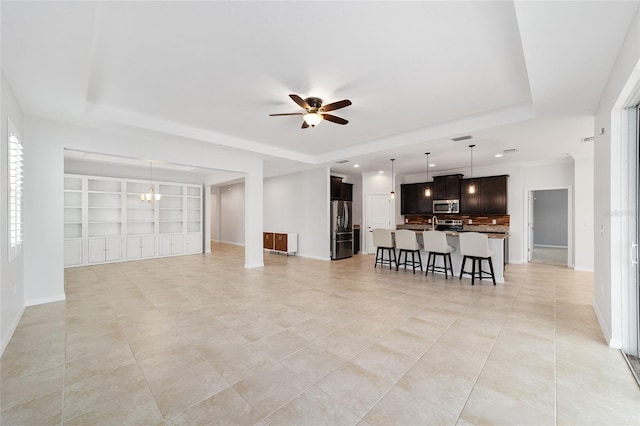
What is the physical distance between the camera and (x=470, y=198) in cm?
789

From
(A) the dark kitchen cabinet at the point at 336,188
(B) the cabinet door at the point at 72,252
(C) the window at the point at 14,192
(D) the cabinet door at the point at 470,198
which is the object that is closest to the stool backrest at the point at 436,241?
(D) the cabinet door at the point at 470,198

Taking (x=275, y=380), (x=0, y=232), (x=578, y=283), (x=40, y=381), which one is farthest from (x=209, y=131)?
(x=578, y=283)

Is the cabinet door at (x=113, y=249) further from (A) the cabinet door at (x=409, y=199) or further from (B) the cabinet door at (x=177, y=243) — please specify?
(A) the cabinet door at (x=409, y=199)

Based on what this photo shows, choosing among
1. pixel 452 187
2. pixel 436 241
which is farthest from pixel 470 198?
pixel 436 241

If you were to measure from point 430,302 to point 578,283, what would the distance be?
3.40 m

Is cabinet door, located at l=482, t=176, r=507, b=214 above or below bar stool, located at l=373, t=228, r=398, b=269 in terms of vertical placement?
above

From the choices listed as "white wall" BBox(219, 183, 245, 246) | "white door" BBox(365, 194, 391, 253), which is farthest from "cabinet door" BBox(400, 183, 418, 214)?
"white wall" BBox(219, 183, 245, 246)

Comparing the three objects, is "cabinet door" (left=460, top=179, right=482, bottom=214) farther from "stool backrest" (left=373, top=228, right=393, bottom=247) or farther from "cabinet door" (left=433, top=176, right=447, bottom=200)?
"stool backrest" (left=373, top=228, right=393, bottom=247)

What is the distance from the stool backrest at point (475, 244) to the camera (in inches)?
192

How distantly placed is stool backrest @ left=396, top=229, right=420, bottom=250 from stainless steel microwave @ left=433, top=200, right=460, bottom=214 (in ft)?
9.26

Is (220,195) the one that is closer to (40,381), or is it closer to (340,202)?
(340,202)

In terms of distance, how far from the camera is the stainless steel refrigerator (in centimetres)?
793

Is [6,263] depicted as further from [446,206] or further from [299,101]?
[446,206]

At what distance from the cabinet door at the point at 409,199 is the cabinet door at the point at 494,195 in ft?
6.45
